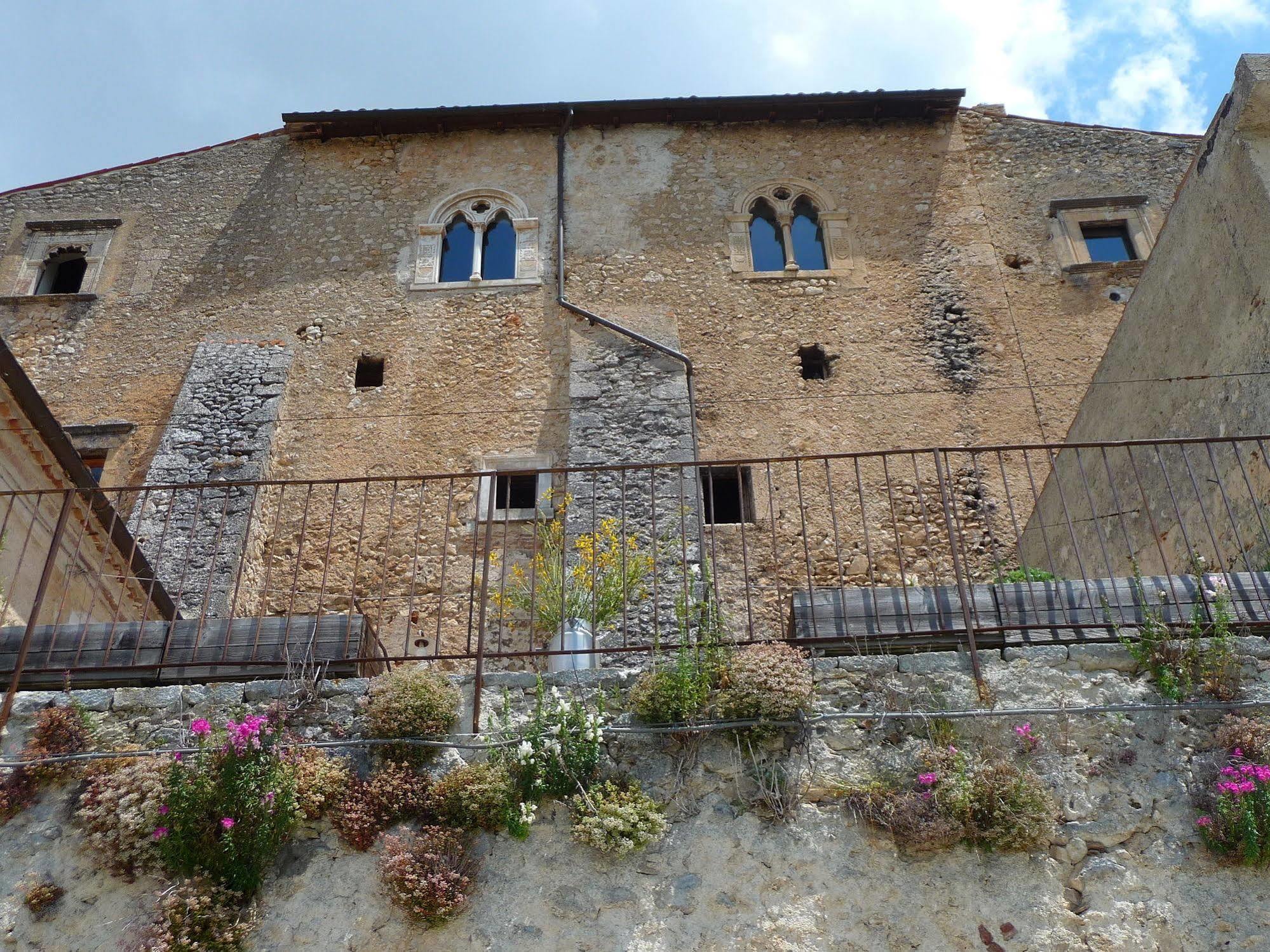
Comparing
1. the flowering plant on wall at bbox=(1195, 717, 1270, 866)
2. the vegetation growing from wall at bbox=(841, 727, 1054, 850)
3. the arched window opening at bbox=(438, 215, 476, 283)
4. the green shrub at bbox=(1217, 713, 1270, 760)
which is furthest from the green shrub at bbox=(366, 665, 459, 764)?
the arched window opening at bbox=(438, 215, 476, 283)

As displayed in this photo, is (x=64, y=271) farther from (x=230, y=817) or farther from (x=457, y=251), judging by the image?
(x=230, y=817)

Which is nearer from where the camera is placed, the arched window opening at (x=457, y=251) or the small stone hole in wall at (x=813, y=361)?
the small stone hole in wall at (x=813, y=361)

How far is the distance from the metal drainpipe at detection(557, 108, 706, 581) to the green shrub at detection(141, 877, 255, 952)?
17.9ft

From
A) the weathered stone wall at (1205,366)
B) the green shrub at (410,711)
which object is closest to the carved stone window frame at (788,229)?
the weathered stone wall at (1205,366)

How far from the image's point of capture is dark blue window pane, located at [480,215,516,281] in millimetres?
13844

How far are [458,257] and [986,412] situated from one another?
21.3 ft

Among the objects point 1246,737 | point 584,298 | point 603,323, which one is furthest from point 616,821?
point 584,298

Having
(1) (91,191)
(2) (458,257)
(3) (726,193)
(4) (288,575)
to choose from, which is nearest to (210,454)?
(4) (288,575)

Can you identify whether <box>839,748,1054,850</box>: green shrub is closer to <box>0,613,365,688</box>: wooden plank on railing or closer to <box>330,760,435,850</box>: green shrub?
<box>330,760,435,850</box>: green shrub

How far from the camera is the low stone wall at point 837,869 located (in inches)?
195

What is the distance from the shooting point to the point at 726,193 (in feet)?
46.8

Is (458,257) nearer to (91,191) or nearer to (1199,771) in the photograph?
(91,191)

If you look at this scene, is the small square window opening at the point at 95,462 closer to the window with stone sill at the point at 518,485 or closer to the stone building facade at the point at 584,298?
the stone building facade at the point at 584,298

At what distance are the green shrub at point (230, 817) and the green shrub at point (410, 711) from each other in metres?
0.49
